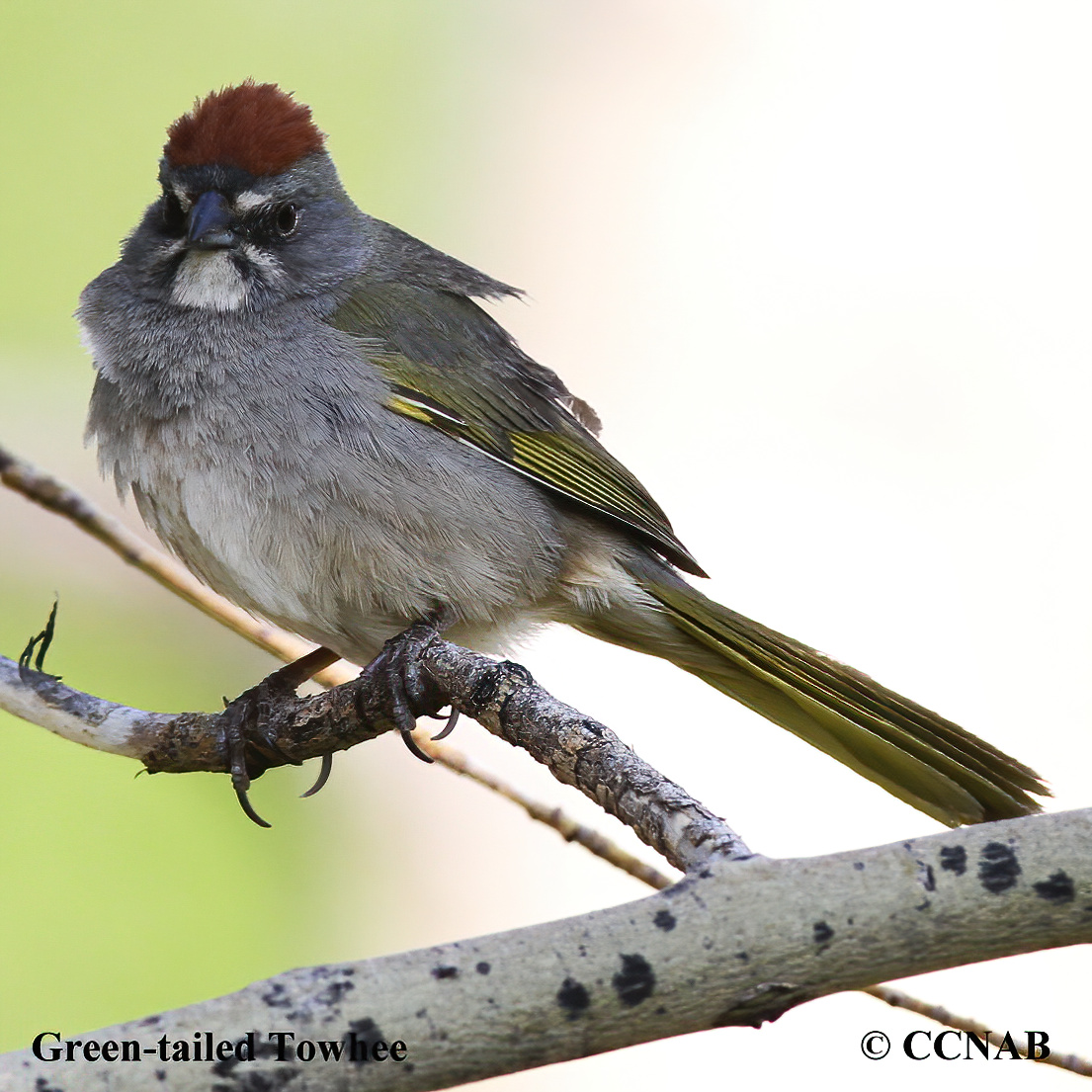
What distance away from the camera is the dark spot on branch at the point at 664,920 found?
57.4 inches

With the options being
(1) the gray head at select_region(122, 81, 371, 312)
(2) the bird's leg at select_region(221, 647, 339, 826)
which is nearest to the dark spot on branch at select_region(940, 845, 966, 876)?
(2) the bird's leg at select_region(221, 647, 339, 826)

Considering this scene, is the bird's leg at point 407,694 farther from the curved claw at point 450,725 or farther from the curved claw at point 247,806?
the curved claw at point 247,806

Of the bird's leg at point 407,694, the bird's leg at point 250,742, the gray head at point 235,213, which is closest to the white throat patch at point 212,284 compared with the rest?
the gray head at point 235,213

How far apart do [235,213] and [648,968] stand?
7.47ft

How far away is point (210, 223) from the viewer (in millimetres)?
3023

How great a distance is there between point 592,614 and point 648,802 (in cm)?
165

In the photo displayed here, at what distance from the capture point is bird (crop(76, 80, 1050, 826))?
114 inches

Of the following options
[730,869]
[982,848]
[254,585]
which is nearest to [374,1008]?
[730,869]

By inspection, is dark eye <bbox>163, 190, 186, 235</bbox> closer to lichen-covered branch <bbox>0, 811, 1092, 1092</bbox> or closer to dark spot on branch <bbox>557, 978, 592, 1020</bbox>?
lichen-covered branch <bbox>0, 811, 1092, 1092</bbox>

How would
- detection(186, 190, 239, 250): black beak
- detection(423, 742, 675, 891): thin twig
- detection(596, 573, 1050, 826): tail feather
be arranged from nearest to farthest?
detection(423, 742, 675, 891): thin twig < detection(596, 573, 1050, 826): tail feather < detection(186, 190, 239, 250): black beak

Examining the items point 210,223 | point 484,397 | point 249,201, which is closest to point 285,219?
point 249,201

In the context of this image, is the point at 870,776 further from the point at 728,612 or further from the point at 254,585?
the point at 254,585

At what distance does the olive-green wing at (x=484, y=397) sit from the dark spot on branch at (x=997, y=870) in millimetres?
1901

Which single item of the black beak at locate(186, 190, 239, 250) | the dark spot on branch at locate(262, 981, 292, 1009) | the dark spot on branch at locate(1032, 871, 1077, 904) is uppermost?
the black beak at locate(186, 190, 239, 250)
